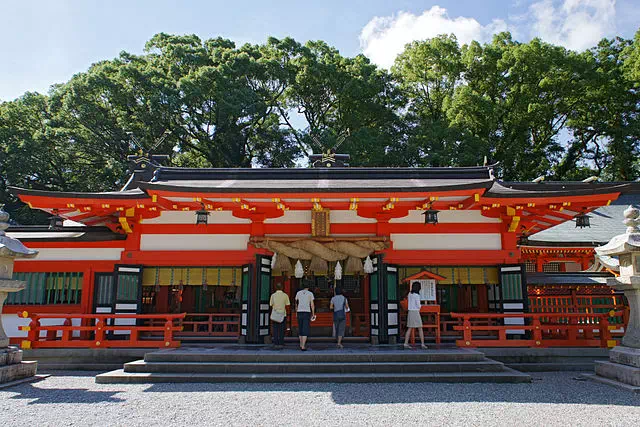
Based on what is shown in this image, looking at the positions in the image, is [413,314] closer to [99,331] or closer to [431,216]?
[431,216]

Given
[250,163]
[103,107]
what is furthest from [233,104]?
[103,107]

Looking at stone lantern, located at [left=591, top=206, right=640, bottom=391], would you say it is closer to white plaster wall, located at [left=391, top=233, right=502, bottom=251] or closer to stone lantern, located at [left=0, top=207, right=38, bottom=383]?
white plaster wall, located at [left=391, top=233, right=502, bottom=251]

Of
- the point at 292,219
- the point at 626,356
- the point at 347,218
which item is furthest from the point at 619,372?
the point at 292,219

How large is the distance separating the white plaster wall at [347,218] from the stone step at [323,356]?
3.50m

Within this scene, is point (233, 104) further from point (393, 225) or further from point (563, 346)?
point (563, 346)

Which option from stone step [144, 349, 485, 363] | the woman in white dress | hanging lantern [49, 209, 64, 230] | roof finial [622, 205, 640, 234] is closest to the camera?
roof finial [622, 205, 640, 234]

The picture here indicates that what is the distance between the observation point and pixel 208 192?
31.7 feet

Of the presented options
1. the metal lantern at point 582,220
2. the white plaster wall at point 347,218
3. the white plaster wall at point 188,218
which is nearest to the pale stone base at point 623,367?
the metal lantern at point 582,220

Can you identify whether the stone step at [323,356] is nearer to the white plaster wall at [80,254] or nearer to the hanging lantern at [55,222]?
the white plaster wall at [80,254]

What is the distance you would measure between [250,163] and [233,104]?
4543mm

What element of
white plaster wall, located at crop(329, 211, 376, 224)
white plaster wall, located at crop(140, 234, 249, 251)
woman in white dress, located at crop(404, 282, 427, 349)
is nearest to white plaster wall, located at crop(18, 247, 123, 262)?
white plaster wall, located at crop(140, 234, 249, 251)

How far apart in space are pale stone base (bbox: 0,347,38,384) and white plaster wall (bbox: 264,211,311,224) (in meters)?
5.72

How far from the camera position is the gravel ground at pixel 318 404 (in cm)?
577

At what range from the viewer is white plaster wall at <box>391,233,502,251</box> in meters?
11.2
